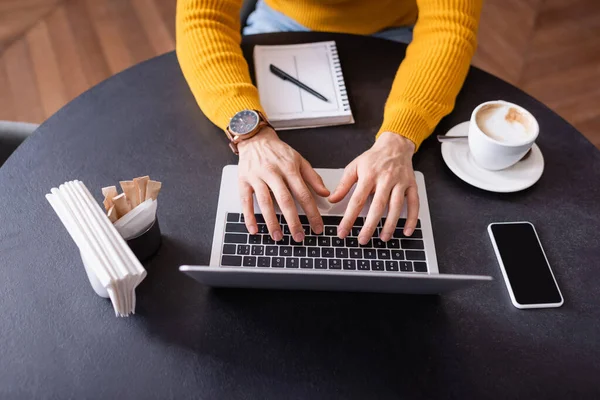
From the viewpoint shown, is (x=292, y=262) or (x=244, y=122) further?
(x=244, y=122)

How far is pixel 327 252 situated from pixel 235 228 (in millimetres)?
148

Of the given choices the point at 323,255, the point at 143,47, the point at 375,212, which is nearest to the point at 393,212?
the point at 375,212

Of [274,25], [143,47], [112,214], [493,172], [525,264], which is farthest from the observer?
[143,47]

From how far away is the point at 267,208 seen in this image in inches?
32.5

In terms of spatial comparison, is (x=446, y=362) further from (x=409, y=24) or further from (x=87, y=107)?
(x=409, y=24)

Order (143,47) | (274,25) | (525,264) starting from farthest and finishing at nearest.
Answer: (143,47) < (274,25) < (525,264)

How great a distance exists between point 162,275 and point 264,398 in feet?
0.78

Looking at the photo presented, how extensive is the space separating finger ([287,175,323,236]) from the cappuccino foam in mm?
315

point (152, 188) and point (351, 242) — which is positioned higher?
point (152, 188)

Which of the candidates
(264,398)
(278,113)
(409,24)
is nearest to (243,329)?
(264,398)

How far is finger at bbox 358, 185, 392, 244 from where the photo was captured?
796mm

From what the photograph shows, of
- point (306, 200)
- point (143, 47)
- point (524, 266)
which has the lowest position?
point (143, 47)

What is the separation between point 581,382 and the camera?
700 mm

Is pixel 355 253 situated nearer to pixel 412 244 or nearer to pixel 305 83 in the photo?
pixel 412 244
